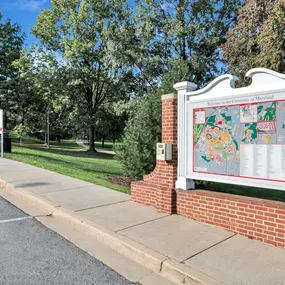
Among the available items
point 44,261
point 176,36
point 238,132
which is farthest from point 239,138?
point 176,36

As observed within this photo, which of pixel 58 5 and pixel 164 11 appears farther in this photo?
pixel 58 5

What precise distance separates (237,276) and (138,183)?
330 centimetres

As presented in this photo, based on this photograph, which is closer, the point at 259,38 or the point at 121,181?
the point at 121,181

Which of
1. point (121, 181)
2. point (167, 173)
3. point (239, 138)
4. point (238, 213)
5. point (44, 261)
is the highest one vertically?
point (239, 138)

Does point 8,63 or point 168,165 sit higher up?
point 8,63

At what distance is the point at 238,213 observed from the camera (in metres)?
4.48

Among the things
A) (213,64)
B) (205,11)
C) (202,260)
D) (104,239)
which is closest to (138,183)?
(104,239)

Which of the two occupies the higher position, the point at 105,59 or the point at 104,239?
the point at 105,59

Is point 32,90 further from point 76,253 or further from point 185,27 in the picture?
point 76,253

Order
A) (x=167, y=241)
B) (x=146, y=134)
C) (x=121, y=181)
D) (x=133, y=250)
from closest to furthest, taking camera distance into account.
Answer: (x=133, y=250)
(x=167, y=241)
(x=146, y=134)
(x=121, y=181)

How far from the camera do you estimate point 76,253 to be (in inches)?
157

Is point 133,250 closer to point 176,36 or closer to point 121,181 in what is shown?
point 121,181

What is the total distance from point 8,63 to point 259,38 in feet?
84.9

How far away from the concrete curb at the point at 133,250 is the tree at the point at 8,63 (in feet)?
→ 84.3
